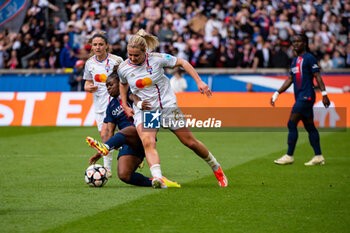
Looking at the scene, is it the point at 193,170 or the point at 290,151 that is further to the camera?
the point at 290,151

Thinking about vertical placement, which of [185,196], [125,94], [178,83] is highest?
[125,94]

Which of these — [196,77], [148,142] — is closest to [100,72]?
[148,142]

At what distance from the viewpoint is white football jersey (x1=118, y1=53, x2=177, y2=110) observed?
341 inches

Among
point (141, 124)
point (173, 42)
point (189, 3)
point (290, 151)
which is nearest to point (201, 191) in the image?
point (141, 124)

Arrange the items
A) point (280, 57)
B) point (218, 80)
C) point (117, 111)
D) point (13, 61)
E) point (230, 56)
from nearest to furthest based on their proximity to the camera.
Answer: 1. point (117, 111)
2. point (280, 57)
3. point (218, 80)
4. point (230, 56)
5. point (13, 61)

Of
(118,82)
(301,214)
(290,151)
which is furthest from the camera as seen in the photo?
(290,151)

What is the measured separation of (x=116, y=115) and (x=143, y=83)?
1.51 metres

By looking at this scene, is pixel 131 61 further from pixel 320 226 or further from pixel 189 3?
pixel 189 3

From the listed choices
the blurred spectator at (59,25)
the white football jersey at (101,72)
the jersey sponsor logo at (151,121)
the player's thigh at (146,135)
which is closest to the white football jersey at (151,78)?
the jersey sponsor logo at (151,121)

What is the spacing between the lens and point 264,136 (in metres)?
17.5

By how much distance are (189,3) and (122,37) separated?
337cm

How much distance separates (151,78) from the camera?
8680 millimetres

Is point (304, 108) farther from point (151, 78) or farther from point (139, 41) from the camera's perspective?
point (139, 41)

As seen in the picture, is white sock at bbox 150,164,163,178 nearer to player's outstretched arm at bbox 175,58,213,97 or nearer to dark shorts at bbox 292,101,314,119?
player's outstretched arm at bbox 175,58,213,97
